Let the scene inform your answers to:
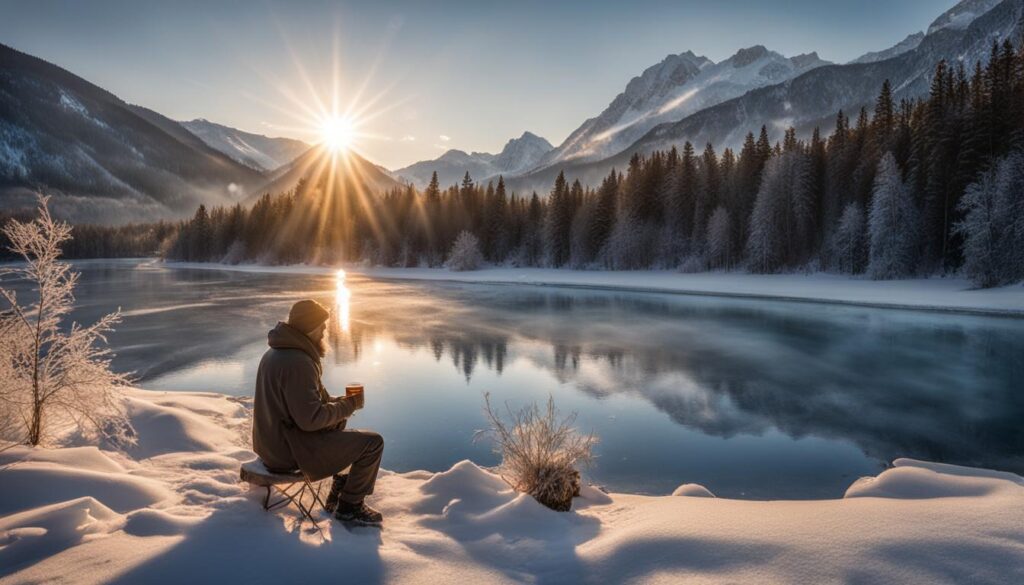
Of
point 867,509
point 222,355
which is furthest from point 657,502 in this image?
point 222,355

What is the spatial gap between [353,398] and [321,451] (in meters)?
0.48

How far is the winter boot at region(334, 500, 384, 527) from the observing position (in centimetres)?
426

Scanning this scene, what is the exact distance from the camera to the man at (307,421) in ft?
13.0

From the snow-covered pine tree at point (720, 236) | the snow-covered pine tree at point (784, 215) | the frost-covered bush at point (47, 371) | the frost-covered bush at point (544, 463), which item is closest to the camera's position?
the frost-covered bush at point (544, 463)

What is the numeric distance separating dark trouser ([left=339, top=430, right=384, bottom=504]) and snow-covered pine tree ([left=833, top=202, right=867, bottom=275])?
52.7 meters

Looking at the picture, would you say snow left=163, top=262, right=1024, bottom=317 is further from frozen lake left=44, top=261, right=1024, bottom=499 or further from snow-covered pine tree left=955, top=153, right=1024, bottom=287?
frozen lake left=44, top=261, right=1024, bottom=499

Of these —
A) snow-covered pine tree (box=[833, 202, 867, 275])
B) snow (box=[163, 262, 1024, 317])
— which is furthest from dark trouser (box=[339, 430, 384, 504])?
snow-covered pine tree (box=[833, 202, 867, 275])

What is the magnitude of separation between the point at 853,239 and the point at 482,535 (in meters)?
52.6

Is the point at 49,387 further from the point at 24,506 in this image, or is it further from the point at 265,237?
the point at 265,237

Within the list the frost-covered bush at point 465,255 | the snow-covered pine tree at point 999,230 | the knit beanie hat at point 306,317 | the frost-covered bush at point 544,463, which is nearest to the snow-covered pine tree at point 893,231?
the snow-covered pine tree at point 999,230

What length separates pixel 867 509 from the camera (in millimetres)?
4230

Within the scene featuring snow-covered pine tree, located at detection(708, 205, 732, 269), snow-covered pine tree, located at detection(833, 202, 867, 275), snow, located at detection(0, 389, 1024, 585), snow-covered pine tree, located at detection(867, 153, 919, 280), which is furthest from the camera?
snow-covered pine tree, located at detection(708, 205, 732, 269)

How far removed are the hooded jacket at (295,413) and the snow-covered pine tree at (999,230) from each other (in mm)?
43181

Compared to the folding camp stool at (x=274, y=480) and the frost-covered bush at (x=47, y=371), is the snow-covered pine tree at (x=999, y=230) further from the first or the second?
the frost-covered bush at (x=47, y=371)
